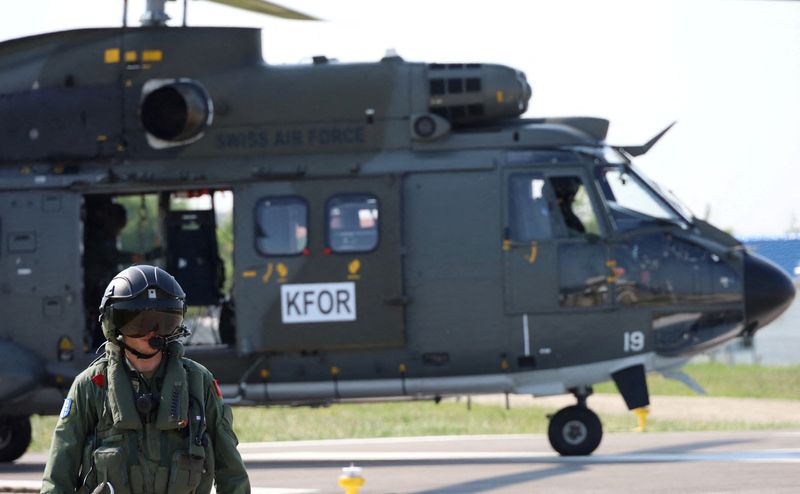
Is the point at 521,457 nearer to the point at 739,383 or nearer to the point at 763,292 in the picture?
the point at 763,292

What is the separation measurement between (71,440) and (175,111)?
28.9 ft

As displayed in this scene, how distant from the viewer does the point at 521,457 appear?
14109mm

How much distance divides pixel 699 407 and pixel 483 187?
15572mm

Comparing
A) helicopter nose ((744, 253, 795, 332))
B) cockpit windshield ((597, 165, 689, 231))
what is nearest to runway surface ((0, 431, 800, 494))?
helicopter nose ((744, 253, 795, 332))

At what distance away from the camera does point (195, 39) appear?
14.0m

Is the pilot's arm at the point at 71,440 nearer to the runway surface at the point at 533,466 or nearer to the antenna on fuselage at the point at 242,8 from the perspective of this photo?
the runway surface at the point at 533,466

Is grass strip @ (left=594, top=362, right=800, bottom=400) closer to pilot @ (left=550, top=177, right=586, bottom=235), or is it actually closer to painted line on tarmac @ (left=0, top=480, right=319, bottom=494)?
pilot @ (left=550, top=177, right=586, bottom=235)

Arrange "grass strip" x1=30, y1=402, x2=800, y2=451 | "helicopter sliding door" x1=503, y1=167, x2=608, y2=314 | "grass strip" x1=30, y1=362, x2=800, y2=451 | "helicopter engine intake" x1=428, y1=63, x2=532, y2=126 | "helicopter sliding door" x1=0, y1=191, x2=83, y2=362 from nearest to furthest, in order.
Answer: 1. "helicopter sliding door" x1=503, y1=167, x2=608, y2=314
2. "helicopter engine intake" x1=428, y1=63, x2=532, y2=126
3. "helicopter sliding door" x1=0, y1=191, x2=83, y2=362
4. "grass strip" x1=30, y1=402, x2=800, y2=451
5. "grass strip" x1=30, y1=362, x2=800, y2=451

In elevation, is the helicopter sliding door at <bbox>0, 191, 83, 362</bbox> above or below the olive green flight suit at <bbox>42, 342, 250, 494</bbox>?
above

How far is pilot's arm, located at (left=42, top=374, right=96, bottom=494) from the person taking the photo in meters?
5.15

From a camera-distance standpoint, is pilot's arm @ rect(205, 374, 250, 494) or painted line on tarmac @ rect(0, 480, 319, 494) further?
painted line on tarmac @ rect(0, 480, 319, 494)

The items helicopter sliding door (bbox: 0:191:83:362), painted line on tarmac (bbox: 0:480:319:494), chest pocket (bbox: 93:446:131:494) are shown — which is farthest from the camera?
helicopter sliding door (bbox: 0:191:83:362)

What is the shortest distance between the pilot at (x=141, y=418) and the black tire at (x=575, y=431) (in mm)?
8596

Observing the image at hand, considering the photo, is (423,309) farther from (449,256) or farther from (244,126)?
(244,126)
